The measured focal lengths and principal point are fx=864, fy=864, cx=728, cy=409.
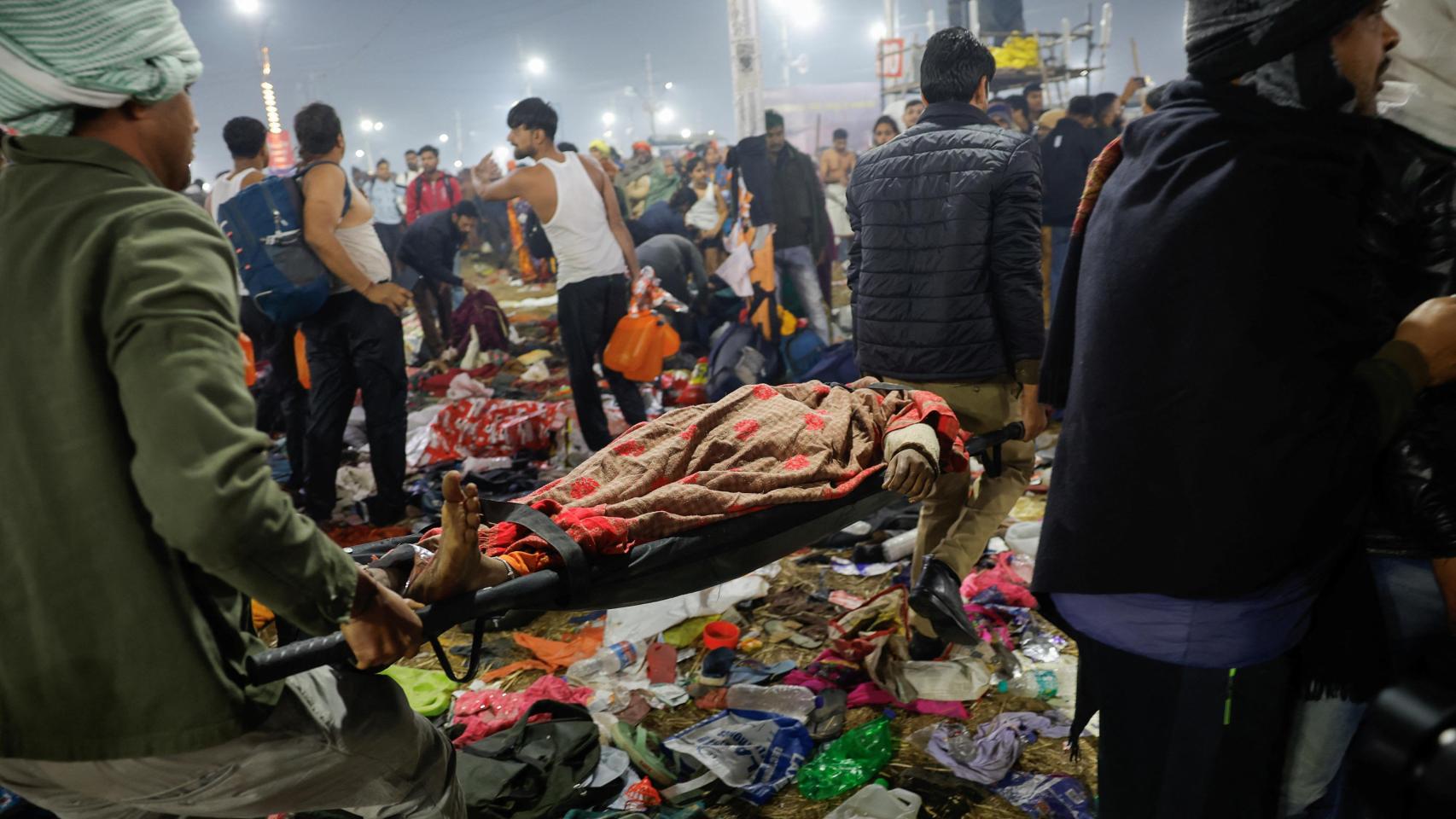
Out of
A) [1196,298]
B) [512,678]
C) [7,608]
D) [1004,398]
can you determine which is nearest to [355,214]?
[512,678]

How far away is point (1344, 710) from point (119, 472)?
2142 millimetres

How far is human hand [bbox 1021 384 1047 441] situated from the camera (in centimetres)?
285

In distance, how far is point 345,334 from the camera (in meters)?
4.96

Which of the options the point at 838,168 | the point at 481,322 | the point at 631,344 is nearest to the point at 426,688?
the point at 631,344

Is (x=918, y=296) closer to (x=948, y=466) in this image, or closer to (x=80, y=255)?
(x=948, y=466)

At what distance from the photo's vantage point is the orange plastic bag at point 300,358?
17.7ft

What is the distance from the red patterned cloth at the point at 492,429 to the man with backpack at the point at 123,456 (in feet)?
16.3

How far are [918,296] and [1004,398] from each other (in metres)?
0.54

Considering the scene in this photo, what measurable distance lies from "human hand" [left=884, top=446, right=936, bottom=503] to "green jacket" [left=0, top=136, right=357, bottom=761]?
5.38ft

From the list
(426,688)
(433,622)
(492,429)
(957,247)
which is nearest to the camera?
(433,622)

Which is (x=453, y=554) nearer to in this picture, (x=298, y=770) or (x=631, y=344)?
(x=298, y=770)

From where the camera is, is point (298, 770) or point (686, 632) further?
point (686, 632)

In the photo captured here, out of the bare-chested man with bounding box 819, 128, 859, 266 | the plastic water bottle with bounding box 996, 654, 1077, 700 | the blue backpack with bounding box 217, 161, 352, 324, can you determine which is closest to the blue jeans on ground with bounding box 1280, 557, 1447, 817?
the plastic water bottle with bounding box 996, 654, 1077, 700

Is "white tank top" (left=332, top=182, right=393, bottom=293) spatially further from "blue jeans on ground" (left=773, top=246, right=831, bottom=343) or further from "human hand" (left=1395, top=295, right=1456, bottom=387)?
"human hand" (left=1395, top=295, right=1456, bottom=387)
